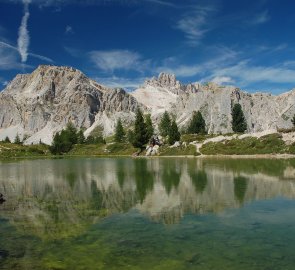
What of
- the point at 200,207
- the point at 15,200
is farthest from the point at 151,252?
the point at 15,200

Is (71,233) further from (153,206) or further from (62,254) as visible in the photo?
(153,206)

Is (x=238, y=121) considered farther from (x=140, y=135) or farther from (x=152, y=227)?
(x=152, y=227)

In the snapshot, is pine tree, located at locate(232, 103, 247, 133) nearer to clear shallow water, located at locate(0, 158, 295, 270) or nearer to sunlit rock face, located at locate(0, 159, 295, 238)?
sunlit rock face, located at locate(0, 159, 295, 238)

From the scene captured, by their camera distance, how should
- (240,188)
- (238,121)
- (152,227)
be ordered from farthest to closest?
(238,121)
(240,188)
(152,227)

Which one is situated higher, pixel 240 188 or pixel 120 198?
pixel 240 188

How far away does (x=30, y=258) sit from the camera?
19438 mm

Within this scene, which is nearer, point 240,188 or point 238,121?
point 240,188

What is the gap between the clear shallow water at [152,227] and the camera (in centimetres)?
1881

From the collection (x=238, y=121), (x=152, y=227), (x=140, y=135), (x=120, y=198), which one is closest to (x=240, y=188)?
(x=120, y=198)

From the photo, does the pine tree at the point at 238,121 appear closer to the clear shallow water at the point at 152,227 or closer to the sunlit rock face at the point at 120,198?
the sunlit rock face at the point at 120,198

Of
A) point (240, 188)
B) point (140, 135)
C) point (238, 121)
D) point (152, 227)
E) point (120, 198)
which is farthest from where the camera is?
point (238, 121)

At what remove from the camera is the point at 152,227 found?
2573 centimetres

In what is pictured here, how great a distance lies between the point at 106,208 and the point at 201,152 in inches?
3865

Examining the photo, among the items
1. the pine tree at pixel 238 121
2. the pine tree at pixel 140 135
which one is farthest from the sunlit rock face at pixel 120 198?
the pine tree at pixel 238 121
